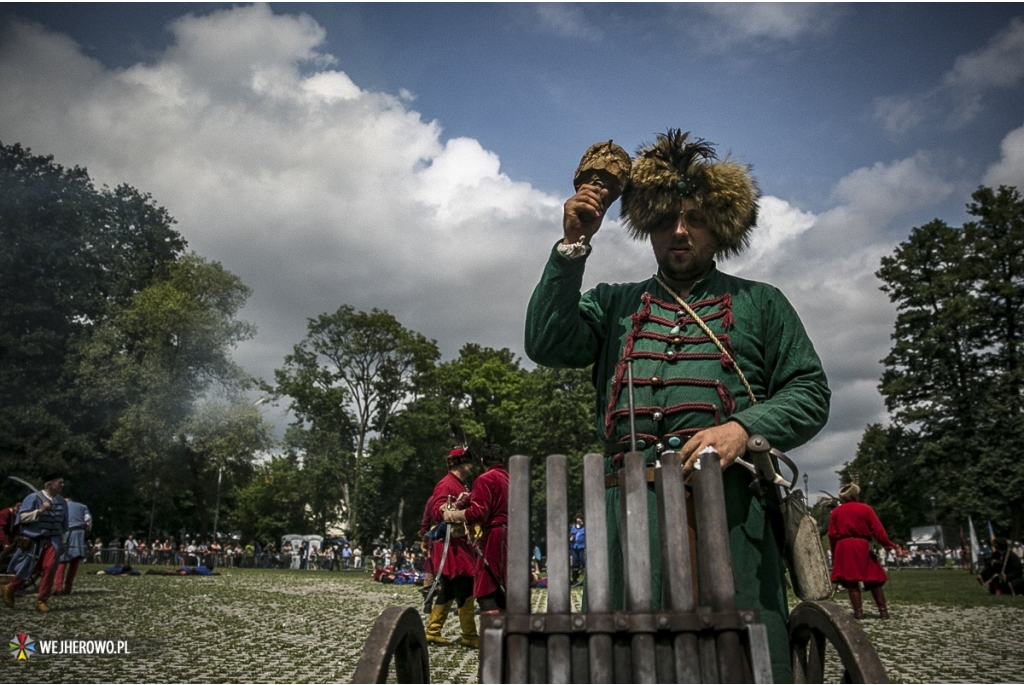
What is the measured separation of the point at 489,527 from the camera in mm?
8922

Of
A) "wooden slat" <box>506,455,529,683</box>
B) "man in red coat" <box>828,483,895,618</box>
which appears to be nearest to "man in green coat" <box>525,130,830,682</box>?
"wooden slat" <box>506,455,529,683</box>

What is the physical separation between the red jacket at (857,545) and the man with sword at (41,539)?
41.7 feet

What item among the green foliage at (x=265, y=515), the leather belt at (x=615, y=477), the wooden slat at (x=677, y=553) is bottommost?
the wooden slat at (x=677, y=553)

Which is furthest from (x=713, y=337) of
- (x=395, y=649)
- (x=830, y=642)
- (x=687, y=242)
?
(x=395, y=649)

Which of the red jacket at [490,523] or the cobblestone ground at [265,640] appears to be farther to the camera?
the red jacket at [490,523]

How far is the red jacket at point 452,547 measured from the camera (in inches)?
368

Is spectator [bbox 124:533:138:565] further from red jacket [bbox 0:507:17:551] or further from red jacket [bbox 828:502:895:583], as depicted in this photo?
red jacket [bbox 828:502:895:583]

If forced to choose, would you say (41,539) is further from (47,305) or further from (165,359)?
(165,359)

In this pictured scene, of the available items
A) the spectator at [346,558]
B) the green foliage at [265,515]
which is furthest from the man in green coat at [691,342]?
the green foliage at [265,515]

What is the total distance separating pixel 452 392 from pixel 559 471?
49.5m

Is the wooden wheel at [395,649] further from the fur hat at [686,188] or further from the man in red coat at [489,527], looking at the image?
the man in red coat at [489,527]

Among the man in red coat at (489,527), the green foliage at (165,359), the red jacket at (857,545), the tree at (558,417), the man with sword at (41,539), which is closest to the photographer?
the man in red coat at (489,527)

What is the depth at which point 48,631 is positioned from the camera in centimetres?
988

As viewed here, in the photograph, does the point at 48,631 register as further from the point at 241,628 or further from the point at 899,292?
the point at 899,292
